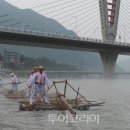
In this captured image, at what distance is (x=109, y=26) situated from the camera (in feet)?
323

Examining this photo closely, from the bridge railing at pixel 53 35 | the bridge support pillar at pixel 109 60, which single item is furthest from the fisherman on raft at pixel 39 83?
the bridge support pillar at pixel 109 60

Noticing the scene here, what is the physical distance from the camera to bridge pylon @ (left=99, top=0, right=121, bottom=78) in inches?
3753

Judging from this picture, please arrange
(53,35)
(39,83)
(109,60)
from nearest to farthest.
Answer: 1. (39,83)
2. (53,35)
3. (109,60)

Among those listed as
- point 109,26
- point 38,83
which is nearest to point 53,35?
point 109,26

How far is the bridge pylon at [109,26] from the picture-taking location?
9532cm

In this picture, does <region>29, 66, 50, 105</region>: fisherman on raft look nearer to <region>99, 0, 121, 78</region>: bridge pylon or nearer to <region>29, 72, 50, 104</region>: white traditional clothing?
<region>29, 72, 50, 104</region>: white traditional clothing

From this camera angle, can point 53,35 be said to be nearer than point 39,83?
No

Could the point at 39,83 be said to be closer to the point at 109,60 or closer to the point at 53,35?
the point at 53,35

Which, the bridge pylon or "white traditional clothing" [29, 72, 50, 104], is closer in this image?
"white traditional clothing" [29, 72, 50, 104]

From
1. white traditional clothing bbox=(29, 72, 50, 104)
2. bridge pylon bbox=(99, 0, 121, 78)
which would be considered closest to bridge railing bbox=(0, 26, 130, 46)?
bridge pylon bbox=(99, 0, 121, 78)

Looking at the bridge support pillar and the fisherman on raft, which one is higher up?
the bridge support pillar

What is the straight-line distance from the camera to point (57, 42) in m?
95.8

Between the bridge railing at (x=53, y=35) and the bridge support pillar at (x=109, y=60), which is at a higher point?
the bridge railing at (x=53, y=35)

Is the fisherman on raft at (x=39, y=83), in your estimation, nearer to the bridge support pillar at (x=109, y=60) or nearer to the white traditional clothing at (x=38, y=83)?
the white traditional clothing at (x=38, y=83)
